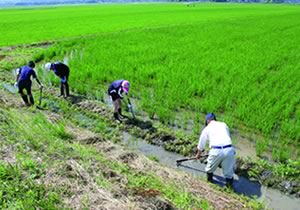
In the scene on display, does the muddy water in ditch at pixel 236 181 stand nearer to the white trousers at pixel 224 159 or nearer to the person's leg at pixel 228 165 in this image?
the person's leg at pixel 228 165

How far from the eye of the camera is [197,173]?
4.82 metres

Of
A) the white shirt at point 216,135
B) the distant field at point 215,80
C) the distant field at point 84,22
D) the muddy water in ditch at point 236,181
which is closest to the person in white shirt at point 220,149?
the white shirt at point 216,135

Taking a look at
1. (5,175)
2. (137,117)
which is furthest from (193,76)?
(5,175)

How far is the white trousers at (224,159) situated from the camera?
13.8ft

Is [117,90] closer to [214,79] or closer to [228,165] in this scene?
[228,165]

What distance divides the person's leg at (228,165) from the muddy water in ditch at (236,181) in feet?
0.58

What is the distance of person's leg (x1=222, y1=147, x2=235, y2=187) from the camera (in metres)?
4.21

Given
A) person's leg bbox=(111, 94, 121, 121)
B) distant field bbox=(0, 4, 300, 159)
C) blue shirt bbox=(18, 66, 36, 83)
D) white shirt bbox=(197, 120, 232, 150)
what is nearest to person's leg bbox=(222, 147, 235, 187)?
white shirt bbox=(197, 120, 232, 150)

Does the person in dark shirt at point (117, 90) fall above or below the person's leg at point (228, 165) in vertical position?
above

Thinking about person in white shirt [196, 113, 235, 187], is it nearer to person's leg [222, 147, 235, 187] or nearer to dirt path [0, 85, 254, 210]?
person's leg [222, 147, 235, 187]

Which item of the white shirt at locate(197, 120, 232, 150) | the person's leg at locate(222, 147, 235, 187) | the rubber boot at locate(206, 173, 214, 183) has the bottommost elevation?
the rubber boot at locate(206, 173, 214, 183)

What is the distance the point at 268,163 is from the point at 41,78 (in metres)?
7.24

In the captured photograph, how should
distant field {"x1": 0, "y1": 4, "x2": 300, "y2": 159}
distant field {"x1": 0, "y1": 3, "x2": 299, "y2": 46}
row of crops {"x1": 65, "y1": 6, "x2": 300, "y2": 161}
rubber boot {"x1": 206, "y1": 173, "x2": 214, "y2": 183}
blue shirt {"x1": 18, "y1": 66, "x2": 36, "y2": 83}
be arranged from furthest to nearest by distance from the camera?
distant field {"x1": 0, "y1": 3, "x2": 299, "y2": 46}, blue shirt {"x1": 18, "y1": 66, "x2": 36, "y2": 83}, row of crops {"x1": 65, "y1": 6, "x2": 300, "y2": 161}, distant field {"x1": 0, "y1": 4, "x2": 300, "y2": 159}, rubber boot {"x1": 206, "y1": 173, "x2": 214, "y2": 183}

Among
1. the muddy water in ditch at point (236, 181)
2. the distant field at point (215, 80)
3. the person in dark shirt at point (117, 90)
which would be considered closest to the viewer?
Answer: the muddy water in ditch at point (236, 181)
